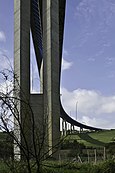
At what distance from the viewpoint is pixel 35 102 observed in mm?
25562

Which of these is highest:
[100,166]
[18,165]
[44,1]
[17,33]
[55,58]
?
[44,1]

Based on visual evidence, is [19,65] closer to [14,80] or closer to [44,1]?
[44,1]

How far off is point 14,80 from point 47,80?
18.7m

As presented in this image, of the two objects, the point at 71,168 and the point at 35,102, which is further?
the point at 35,102

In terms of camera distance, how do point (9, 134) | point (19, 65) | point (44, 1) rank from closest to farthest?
point (9, 134), point (19, 65), point (44, 1)

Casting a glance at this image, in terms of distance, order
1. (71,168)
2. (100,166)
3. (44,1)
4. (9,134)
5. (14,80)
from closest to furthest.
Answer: (9,134), (14,80), (71,168), (100,166), (44,1)

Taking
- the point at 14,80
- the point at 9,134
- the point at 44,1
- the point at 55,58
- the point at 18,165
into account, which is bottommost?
the point at 18,165

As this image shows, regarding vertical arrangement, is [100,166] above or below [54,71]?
below

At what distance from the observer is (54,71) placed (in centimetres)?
2447

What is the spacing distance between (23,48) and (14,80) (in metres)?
19.1

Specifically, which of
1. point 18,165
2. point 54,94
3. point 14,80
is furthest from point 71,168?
point 54,94

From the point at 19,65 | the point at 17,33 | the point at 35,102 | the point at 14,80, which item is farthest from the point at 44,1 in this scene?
the point at 14,80

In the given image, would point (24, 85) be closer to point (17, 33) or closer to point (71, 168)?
point (17, 33)

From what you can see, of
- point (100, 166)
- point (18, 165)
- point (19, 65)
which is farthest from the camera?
point (19, 65)
